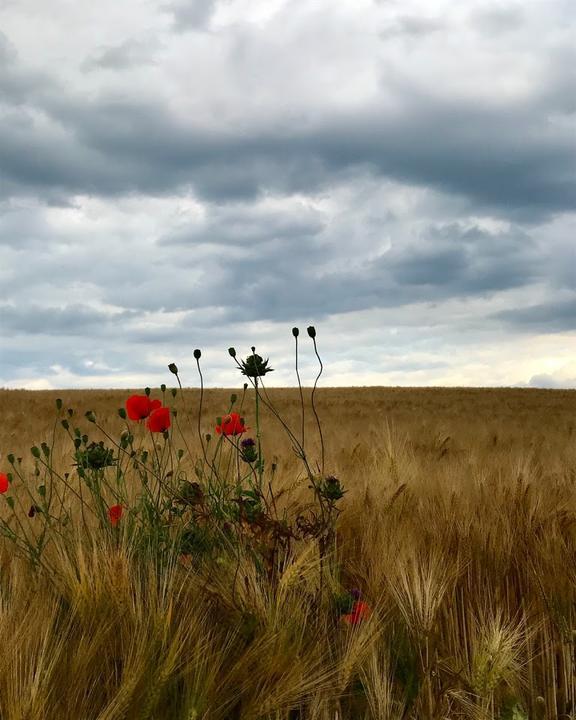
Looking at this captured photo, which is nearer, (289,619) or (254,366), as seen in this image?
(289,619)

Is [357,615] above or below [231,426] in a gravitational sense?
below

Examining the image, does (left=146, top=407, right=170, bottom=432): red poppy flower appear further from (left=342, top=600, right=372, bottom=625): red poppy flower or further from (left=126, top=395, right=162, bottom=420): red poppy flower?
(left=342, top=600, right=372, bottom=625): red poppy flower

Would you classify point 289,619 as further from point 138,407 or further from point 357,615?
point 138,407

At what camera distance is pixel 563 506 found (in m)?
2.96

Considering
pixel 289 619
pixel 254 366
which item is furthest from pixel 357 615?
pixel 254 366

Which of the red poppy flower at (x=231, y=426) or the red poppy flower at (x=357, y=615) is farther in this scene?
the red poppy flower at (x=231, y=426)

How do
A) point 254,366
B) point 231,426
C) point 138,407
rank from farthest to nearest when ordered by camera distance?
point 231,426 → point 138,407 → point 254,366

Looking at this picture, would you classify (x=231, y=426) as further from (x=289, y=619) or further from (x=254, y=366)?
(x=289, y=619)

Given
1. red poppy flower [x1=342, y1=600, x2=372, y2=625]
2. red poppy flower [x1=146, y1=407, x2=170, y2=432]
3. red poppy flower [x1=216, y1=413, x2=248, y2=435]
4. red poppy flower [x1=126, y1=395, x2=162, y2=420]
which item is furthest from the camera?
red poppy flower [x1=216, y1=413, x2=248, y2=435]

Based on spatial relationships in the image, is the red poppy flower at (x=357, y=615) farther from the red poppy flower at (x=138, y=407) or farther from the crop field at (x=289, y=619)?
the red poppy flower at (x=138, y=407)

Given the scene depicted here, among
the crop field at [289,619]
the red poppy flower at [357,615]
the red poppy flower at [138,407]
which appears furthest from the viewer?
the red poppy flower at [138,407]

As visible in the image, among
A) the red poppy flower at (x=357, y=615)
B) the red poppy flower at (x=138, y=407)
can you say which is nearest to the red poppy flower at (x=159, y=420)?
the red poppy flower at (x=138, y=407)

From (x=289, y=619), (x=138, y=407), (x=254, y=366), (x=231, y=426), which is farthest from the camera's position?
(x=231, y=426)

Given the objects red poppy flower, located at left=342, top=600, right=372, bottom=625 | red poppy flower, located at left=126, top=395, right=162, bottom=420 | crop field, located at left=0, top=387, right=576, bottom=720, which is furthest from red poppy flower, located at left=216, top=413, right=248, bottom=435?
red poppy flower, located at left=342, top=600, right=372, bottom=625
